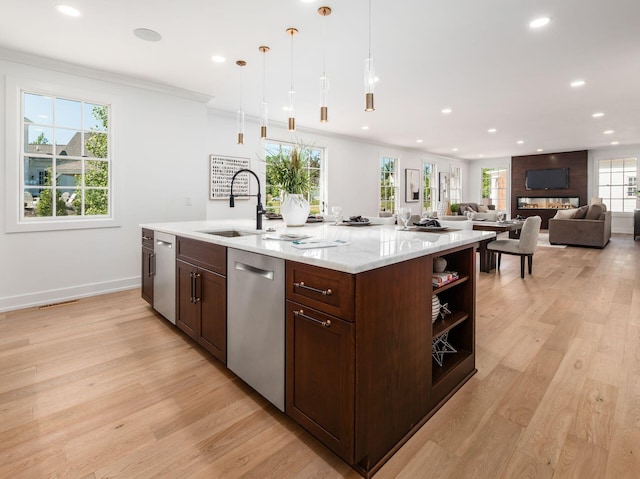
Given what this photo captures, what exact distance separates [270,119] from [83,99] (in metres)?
3.06

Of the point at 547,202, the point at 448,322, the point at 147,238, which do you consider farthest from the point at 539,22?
the point at 547,202

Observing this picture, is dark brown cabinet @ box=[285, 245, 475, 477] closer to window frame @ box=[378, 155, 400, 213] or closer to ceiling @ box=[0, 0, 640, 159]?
ceiling @ box=[0, 0, 640, 159]

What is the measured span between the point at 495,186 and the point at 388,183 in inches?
229

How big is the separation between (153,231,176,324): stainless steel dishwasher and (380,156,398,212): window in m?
7.07

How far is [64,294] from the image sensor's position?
390 centimetres

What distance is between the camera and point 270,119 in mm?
6340

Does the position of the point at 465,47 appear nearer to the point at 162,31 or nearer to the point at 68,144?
the point at 162,31

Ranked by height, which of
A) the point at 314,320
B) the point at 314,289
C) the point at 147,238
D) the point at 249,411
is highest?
the point at 147,238

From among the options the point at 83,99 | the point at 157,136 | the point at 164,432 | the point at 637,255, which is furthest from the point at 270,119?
the point at 637,255

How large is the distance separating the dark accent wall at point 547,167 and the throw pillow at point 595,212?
3928 mm

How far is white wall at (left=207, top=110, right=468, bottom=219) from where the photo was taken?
5.75 m

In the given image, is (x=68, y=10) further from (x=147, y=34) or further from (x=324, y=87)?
(x=324, y=87)

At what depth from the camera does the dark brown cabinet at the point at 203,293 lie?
2145 millimetres

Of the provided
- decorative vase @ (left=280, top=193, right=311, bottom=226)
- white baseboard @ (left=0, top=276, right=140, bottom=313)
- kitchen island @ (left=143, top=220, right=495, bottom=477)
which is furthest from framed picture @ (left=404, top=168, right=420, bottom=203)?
kitchen island @ (left=143, top=220, right=495, bottom=477)
